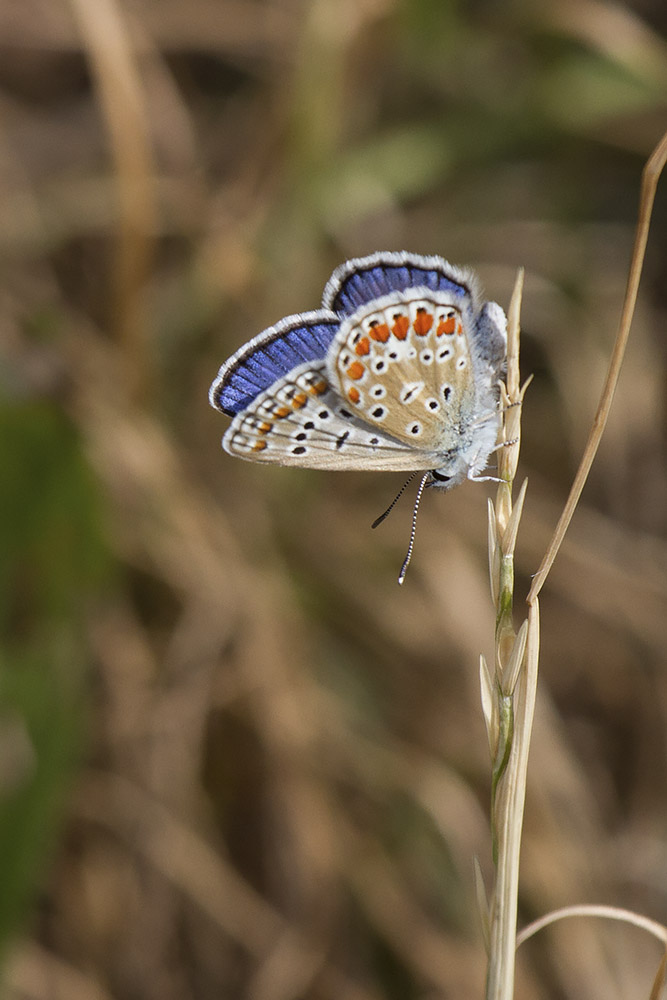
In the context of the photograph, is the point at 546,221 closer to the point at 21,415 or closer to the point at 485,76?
the point at 485,76

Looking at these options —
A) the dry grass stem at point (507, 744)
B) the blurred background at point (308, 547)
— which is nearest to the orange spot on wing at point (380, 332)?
the dry grass stem at point (507, 744)

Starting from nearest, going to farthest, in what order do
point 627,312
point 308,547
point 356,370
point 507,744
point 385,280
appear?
point 627,312, point 507,744, point 385,280, point 356,370, point 308,547

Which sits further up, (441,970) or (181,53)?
(181,53)

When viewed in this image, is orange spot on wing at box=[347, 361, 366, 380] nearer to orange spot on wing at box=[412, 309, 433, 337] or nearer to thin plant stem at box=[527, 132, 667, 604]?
orange spot on wing at box=[412, 309, 433, 337]

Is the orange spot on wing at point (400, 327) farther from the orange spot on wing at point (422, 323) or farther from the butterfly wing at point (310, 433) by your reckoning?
the butterfly wing at point (310, 433)

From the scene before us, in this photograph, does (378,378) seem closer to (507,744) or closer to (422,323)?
(422,323)

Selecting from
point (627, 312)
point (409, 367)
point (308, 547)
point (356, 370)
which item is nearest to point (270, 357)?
point (356, 370)

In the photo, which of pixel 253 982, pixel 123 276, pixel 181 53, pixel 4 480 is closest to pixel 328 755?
pixel 253 982
